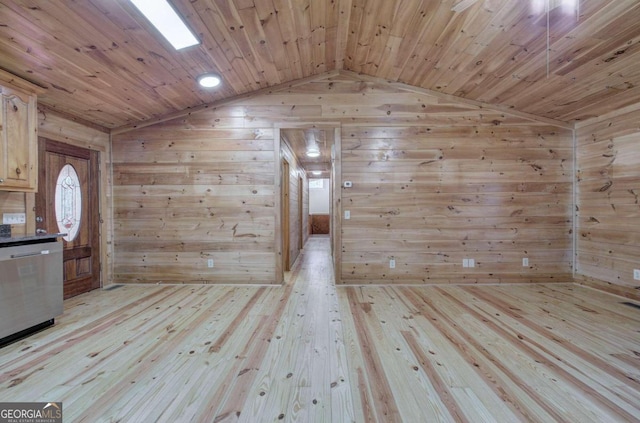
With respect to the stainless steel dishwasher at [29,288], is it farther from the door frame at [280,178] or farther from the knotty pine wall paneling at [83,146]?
the door frame at [280,178]

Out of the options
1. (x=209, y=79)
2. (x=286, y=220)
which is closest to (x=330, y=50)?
(x=209, y=79)

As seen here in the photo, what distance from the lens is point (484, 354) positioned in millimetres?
2047

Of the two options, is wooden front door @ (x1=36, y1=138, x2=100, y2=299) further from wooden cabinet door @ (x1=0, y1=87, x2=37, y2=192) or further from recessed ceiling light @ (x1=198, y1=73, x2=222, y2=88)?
recessed ceiling light @ (x1=198, y1=73, x2=222, y2=88)

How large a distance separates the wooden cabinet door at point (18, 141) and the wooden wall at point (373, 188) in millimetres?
1350

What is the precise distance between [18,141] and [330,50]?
3354 millimetres

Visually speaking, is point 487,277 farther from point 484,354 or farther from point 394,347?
point 394,347

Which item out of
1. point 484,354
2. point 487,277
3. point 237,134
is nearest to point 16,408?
point 484,354

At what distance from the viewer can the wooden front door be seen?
3.12 m

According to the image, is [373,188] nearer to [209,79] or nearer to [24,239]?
[209,79]

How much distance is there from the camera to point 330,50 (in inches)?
130

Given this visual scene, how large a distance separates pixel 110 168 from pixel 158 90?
1.59m

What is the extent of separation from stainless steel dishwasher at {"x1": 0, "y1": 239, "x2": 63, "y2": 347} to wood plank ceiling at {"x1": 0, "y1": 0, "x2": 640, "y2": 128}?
1.66m

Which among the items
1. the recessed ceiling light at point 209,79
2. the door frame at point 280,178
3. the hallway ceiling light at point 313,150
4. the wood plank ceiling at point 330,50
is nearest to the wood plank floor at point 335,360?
the door frame at point 280,178

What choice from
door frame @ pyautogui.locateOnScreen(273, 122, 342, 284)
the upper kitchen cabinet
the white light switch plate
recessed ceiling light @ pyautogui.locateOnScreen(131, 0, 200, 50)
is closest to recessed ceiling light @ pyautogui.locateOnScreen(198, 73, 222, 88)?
recessed ceiling light @ pyautogui.locateOnScreen(131, 0, 200, 50)
